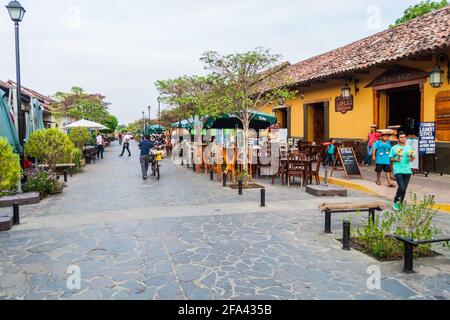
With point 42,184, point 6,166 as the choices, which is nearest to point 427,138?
point 42,184

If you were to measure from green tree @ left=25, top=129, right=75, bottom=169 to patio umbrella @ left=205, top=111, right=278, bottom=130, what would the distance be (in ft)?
16.5

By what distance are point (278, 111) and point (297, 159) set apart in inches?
487

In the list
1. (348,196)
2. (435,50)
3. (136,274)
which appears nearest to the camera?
(136,274)

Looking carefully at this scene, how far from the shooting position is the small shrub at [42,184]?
990cm

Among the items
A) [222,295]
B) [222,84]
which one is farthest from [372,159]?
[222,295]

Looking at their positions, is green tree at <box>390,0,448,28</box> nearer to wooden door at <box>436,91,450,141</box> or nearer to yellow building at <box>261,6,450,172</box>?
yellow building at <box>261,6,450,172</box>

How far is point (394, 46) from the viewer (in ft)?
43.5

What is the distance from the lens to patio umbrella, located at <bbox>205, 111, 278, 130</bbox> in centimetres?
1335

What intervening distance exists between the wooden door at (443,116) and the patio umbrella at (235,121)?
521 cm

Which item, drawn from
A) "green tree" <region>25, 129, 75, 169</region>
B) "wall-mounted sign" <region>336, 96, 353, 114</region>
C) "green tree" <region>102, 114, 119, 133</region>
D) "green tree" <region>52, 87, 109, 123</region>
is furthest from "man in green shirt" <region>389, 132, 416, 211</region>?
"green tree" <region>102, 114, 119, 133</region>

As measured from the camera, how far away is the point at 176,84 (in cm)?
2162

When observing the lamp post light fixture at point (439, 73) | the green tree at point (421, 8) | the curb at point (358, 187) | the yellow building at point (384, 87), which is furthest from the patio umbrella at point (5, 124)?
the green tree at point (421, 8)

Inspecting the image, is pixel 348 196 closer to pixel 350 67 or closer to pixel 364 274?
pixel 364 274

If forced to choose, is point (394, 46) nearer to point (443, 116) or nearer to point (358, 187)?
point (443, 116)
